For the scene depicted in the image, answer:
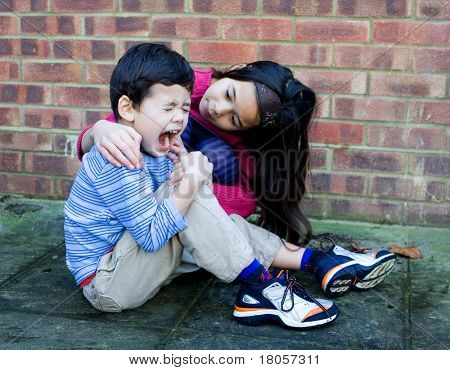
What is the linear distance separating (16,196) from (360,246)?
194 cm

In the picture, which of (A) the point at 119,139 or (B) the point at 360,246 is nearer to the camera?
(A) the point at 119,139

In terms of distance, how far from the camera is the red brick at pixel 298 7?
3.01 metres

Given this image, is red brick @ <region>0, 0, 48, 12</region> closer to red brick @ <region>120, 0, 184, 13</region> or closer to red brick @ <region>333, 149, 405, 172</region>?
red brick @ <region>120, 0, 184, 13</region>

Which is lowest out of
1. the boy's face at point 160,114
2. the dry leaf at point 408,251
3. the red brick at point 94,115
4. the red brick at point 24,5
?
the dry leaf at point 408,251

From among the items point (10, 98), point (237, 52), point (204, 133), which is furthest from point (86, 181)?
point (10, 98)

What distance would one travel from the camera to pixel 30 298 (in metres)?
2.35

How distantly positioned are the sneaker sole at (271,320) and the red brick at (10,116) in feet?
6.34

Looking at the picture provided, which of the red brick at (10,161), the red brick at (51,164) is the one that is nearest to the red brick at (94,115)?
the red brick at (51,164)

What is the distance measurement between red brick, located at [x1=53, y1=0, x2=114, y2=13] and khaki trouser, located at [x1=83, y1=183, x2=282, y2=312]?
136cm

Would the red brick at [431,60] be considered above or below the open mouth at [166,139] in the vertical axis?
above

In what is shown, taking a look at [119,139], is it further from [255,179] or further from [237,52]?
[237,52]

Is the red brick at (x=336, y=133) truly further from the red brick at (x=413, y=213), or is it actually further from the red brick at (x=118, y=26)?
the red brick at (x=118, y=26)

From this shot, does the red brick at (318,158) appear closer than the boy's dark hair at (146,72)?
No

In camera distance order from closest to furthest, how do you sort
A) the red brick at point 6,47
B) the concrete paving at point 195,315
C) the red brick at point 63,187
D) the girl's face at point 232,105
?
the concrete paving at point 195,315 < the girl's face at point 232,105 < the red brick at point 6,47 < the red brick at point 63,187
